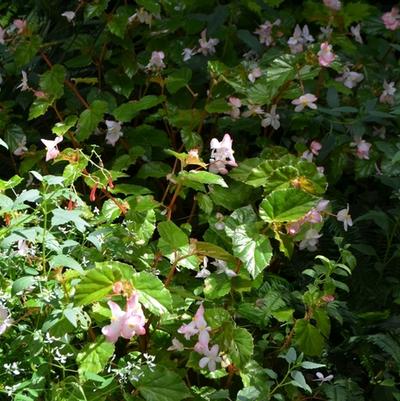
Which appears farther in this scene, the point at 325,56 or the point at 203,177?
the point at 325,56

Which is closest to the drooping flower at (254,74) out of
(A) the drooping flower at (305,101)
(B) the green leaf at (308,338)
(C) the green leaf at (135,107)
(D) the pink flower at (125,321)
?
(A) the drooping flower at (305,101)

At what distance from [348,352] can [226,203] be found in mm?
459

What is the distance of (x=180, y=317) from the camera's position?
152 centimetres

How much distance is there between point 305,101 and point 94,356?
3.09 ft

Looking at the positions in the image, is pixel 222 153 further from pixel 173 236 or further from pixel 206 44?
pixel 206 44

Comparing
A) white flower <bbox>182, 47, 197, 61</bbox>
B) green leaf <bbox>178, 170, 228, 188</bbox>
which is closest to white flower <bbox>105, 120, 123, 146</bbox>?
white flower <bbox>182, 47, 197, 61</bbox>

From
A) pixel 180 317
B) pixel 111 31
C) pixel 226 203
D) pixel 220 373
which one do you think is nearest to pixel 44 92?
pixel 111 31

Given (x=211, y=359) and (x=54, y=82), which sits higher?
(x=54, y=82)

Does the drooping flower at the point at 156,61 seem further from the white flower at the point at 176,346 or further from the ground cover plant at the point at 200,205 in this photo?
the white flower at the point at 176,346

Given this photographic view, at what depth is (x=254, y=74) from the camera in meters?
1.99

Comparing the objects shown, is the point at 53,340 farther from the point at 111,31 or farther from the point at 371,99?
the point at 371,99

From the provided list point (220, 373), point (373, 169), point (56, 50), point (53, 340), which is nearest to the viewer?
point (53, 340)

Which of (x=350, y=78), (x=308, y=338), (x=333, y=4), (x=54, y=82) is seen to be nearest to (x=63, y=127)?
(x=54, y=82)

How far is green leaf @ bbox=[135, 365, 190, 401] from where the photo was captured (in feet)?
4.46
